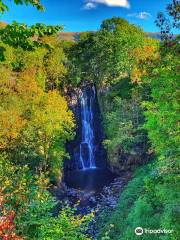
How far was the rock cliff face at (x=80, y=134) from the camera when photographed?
51688mm

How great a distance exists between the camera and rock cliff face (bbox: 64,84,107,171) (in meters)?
51.7

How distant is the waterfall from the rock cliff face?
0.56ft

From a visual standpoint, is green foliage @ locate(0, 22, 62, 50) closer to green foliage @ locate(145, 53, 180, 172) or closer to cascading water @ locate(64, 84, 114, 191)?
green foliage @ locate(145, 53, 180, 172)

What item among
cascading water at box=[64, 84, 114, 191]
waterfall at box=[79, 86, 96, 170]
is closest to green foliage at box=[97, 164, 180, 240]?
cascading water at box=[64, 84, 114, 191]

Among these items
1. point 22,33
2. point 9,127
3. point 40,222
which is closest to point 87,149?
point 9,127

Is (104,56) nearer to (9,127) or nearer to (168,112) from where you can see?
(9,127)

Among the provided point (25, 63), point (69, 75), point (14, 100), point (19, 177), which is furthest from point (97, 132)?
point (19, 177)

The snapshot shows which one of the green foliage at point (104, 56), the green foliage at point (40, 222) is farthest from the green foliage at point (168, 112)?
the green foliage at point (104, 56)

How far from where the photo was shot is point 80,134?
5506 cm

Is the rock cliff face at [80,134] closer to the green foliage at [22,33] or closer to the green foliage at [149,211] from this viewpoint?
the green foliage at [149,211]

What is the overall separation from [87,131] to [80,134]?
1.26m

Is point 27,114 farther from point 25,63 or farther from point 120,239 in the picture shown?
point 120,239

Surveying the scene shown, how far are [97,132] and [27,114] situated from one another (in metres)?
17.1

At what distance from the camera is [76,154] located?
52.6 meters
